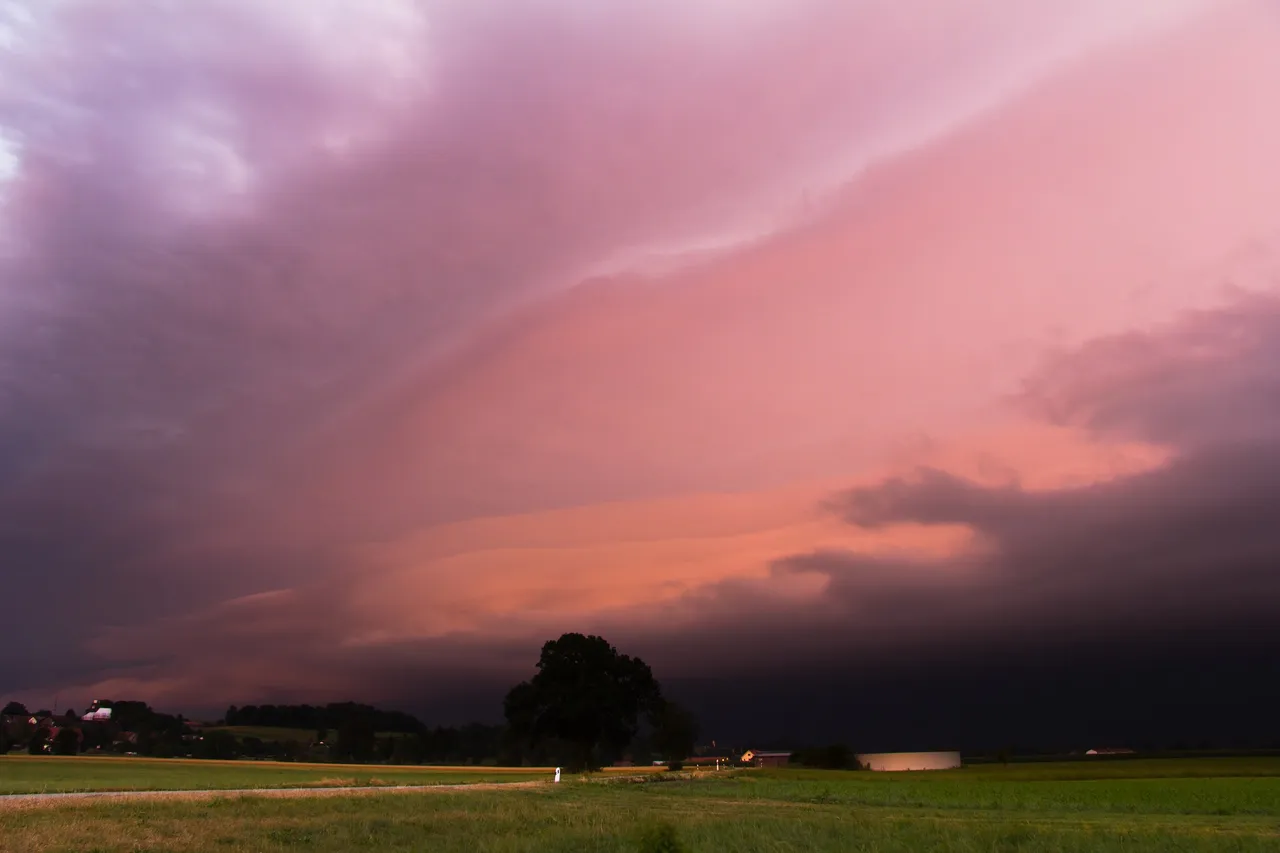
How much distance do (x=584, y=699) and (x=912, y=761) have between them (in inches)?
3807

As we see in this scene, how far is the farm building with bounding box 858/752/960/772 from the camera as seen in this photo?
180m

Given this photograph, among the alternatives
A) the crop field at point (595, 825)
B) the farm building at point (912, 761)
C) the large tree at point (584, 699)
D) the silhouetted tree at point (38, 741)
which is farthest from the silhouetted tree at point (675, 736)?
the crop field at point (595, 825)

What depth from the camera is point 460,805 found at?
42156mm

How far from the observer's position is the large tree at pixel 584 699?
110750 mm

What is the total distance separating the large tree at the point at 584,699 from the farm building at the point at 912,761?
3139 inches

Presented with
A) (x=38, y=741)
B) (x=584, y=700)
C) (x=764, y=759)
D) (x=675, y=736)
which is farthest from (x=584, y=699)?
(x=38, y=741)

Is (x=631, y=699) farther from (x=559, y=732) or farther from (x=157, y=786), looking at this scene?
(x=157, y=786)

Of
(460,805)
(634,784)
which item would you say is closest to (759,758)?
(634,784)

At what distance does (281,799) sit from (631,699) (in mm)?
74711

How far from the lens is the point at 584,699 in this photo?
363ft

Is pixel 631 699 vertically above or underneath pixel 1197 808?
above

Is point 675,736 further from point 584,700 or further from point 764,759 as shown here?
point 584,700

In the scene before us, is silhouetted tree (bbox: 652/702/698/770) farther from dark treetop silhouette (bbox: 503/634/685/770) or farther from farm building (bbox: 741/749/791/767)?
dark treetop silhouette (bbox: 503/634/685/770)

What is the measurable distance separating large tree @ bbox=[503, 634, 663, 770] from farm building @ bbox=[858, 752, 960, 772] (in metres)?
79.7
